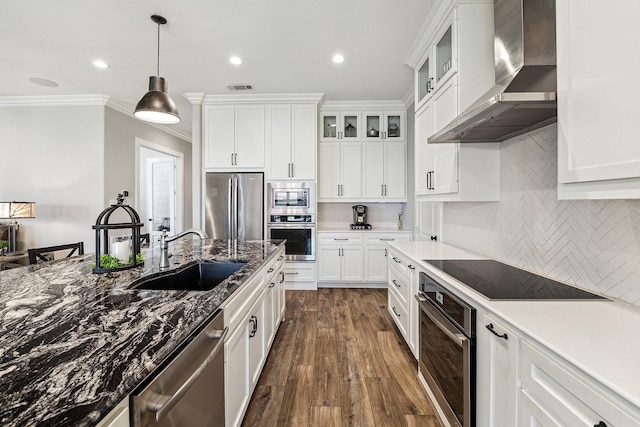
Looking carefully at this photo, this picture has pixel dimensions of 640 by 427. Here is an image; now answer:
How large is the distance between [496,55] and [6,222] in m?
6.31

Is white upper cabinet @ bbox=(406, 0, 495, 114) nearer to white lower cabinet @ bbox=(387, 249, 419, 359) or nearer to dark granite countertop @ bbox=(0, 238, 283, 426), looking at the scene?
white lower cabinet @ bbox=(387, 249, 419, 359)

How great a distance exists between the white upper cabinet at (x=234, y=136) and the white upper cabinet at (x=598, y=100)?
3.53m

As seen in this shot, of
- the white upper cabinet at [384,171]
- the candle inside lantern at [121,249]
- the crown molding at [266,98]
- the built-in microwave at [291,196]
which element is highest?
the crown molding at [266,98]

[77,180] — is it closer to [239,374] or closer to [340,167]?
[340,167]

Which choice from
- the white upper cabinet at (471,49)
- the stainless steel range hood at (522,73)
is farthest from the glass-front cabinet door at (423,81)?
the stainless steel range hood at (522,73)

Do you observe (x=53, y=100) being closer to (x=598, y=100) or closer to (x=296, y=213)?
(x=296, y=213)

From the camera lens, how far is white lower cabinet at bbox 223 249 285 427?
1305mm

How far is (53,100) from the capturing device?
13.2 feet

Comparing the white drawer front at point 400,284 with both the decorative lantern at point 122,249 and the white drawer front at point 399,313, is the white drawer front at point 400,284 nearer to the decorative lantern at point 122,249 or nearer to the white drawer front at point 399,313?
the white drawer front at point 399,313

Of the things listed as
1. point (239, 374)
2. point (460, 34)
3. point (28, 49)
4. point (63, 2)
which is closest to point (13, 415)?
point (239, 374)

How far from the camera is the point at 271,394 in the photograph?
6.16 feet

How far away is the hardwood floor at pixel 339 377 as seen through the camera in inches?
66.6

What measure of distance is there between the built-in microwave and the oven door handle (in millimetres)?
2474

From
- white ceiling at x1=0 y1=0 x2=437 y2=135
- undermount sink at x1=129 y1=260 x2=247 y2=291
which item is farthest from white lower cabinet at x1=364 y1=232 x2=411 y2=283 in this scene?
undermount sink at x1=129 y1=260 x2=247 y2=291
